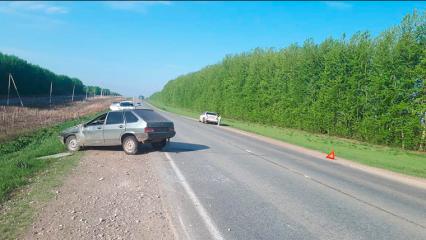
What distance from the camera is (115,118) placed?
14719 millimetres

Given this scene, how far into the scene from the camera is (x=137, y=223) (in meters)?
6.39

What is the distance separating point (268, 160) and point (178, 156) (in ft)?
11.8

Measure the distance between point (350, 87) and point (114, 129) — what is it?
60.6 feet

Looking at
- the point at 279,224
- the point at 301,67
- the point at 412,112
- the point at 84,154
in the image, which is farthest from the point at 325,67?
the point at 279,224

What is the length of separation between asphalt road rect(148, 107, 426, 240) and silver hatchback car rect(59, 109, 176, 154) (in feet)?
4.60

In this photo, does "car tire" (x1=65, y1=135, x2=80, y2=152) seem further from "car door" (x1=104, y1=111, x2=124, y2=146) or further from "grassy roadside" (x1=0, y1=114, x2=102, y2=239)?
"car door" (x1=104, y1=111, x2=124, y2=146)

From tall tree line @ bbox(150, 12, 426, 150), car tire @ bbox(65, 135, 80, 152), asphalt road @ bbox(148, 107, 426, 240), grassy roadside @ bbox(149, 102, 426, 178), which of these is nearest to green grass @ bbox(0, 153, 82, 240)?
asphalt road @ bbox(148, 107, 426, 240)

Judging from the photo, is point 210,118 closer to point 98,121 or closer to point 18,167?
point 98,121

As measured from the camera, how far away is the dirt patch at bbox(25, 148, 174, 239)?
19.4 ft

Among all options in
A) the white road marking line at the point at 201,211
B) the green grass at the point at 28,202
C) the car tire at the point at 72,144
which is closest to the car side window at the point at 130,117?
the car tire at the point at 72,144

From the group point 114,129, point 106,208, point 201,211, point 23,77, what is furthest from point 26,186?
point 23,77

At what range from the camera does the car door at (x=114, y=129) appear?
14.5m

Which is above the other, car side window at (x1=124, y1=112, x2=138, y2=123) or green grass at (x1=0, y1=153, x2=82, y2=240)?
car side window at (x1=124, y1=112, x2=138, y2=123)

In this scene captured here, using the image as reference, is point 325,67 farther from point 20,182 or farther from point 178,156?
point 20,182
